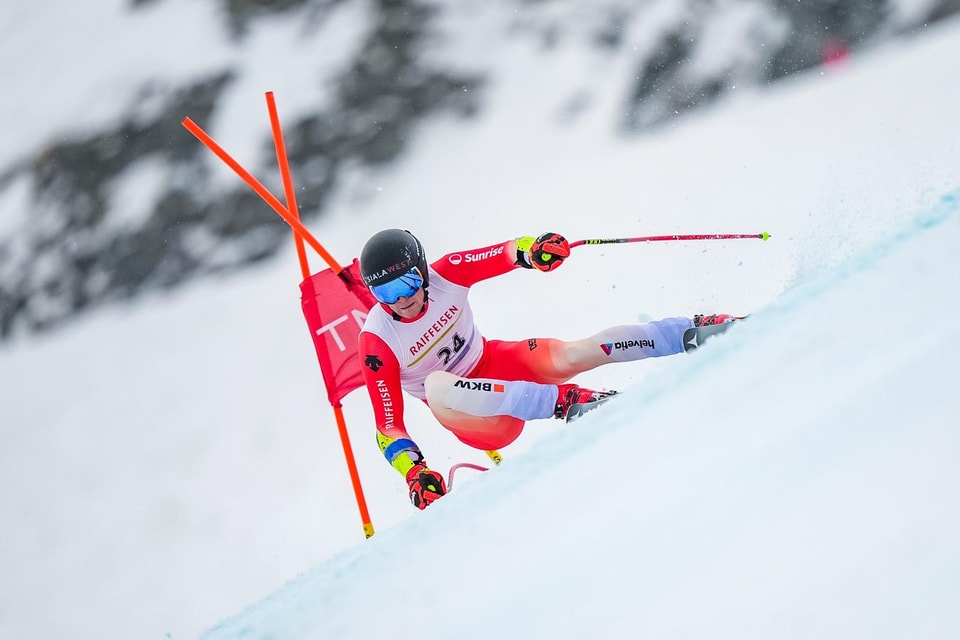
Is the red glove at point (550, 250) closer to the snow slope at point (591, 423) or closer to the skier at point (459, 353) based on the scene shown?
the skier at point (459, 353)

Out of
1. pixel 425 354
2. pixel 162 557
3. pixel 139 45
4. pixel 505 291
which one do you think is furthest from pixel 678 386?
pixel 139 45

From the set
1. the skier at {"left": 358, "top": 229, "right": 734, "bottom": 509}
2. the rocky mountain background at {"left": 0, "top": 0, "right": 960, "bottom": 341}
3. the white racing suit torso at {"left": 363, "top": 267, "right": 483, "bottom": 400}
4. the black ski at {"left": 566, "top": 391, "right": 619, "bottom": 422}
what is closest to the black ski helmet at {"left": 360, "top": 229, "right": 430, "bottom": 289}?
the skier at {"left": 358, "top": 229, "right": 734, "bottom": 509}

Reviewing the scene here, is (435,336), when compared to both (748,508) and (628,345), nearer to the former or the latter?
(628,345)

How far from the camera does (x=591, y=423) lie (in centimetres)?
165

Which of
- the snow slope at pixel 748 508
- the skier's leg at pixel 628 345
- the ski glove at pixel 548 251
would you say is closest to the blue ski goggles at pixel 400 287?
the ski glove at pixel 548 251

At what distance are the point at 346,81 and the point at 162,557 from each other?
3.77m

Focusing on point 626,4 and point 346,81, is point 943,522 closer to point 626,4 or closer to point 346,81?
point 626,4

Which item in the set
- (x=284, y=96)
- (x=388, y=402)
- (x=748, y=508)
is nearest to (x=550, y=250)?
(x=388, y=402)

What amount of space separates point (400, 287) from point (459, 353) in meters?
0.38

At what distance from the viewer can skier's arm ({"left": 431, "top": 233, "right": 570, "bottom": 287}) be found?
2902mm

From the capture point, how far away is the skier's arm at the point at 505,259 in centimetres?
290

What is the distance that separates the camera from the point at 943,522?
1.05m

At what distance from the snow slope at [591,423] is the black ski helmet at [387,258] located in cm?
81

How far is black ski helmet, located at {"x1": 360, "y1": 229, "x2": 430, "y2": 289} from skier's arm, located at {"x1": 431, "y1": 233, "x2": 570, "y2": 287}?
24 centimetres
